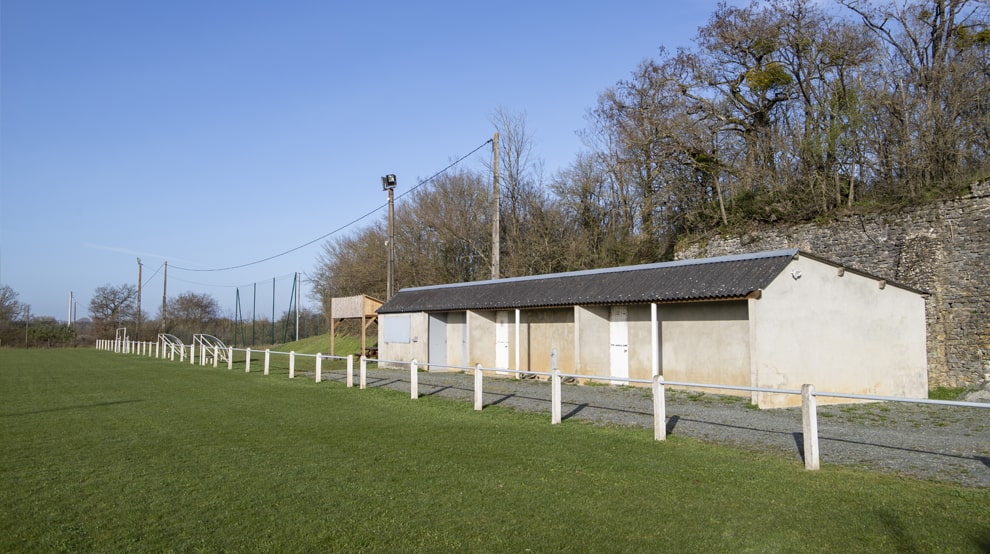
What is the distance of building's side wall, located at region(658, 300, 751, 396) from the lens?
51.7ft

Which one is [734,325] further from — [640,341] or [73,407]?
[73,407]

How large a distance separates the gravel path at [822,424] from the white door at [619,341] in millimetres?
855

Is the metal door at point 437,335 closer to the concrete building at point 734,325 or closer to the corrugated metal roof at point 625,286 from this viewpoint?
the corrugated metal roof at point 625,286

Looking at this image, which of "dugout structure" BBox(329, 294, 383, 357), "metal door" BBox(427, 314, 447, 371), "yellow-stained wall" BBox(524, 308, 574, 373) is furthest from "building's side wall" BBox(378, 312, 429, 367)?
"yellow-stained wall" BBox(524, 308, 574, 373)

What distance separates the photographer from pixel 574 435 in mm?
10117

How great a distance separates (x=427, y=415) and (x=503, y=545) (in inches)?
298

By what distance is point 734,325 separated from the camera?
16.0 m

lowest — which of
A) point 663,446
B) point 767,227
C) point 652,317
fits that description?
point 663,446

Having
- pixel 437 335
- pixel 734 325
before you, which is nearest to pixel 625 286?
pixel 734 325

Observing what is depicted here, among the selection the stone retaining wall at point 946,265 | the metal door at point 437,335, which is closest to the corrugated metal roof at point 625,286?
the metal door at point 437,335

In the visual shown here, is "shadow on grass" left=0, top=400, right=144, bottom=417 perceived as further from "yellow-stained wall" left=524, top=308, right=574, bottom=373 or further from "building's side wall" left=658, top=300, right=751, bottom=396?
"building's side wall" left=658, top=300, right=751, bottom=396

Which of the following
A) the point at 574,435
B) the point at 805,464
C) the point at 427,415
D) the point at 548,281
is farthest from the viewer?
the point at 548,281

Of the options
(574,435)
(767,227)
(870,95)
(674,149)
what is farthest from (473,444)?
(674,149)

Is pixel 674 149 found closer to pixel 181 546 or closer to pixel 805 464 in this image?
pixel 805 464
